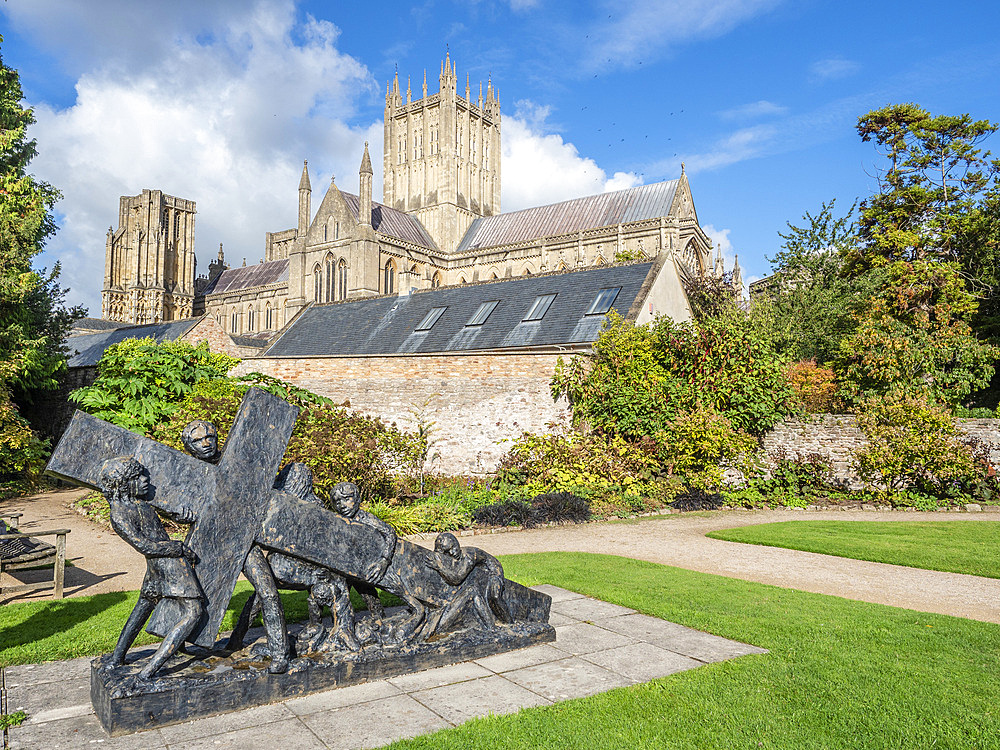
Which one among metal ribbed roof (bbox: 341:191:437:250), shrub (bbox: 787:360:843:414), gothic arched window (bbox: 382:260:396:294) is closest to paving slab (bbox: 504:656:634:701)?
shrub (bbox: 787:360:843:414)

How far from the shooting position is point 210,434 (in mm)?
4457

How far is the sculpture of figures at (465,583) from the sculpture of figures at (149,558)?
1.71 meters

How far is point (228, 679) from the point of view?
412 centimetres

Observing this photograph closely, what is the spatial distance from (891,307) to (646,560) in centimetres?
1650

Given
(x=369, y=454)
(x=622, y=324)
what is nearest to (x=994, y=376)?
(x=622, y=324)

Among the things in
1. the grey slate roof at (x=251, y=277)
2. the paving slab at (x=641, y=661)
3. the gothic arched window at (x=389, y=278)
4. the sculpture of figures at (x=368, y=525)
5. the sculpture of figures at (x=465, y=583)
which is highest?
the grey slate roof at (x=251, y=277)

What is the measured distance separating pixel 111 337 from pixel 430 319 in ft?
50.6

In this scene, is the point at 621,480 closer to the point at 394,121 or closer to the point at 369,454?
the point at 369,454

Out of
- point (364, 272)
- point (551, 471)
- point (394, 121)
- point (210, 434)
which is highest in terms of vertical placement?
point (394, 121)

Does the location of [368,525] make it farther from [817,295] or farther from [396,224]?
[396,224]

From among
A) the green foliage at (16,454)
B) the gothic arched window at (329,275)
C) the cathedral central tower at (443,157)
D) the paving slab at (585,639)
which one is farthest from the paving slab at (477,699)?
the cathedral central tower at (443,157)

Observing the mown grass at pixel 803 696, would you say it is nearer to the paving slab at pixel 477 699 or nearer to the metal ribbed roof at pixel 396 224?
the paving slab at pixel 477 699

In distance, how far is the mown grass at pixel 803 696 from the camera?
3.86 meters

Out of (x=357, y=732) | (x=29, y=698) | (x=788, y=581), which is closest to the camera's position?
(x=357, y=732)
